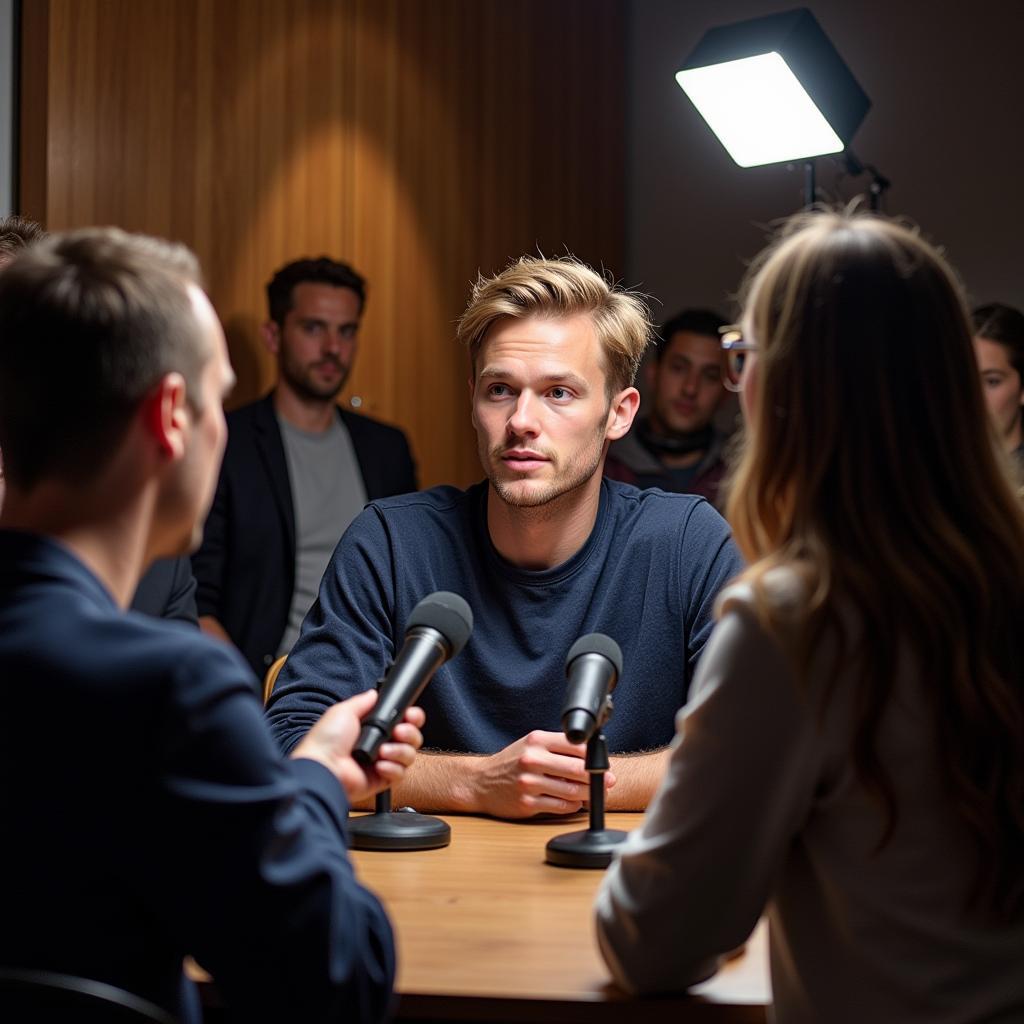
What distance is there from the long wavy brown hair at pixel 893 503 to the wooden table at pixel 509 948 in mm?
249

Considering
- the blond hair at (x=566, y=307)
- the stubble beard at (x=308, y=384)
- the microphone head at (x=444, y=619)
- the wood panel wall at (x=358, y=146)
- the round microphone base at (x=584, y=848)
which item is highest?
the wood panel wall at (x=358, y=146)

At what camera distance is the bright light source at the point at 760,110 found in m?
3.72

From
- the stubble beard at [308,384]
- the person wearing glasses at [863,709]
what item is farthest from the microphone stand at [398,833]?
the stubble beard at [308,384]

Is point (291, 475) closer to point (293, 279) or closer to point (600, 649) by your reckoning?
point (293, 279)

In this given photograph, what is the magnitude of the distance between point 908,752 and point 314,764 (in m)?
0.52

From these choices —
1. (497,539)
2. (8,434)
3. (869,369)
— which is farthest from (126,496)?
(497,539)

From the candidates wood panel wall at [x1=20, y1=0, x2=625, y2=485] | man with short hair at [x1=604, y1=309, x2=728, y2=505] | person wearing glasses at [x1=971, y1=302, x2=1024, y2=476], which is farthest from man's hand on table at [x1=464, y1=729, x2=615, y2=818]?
man with short hair at [x1=604, y1=309, x2=728, y2=505]

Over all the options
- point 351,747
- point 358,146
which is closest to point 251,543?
point 358,146

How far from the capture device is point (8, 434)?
113cm

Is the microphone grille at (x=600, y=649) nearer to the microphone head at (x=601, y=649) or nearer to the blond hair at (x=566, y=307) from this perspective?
the microphone head at (x=601, y=649)

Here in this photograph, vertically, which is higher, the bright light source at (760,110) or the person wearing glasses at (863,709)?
the bright light source at (760,110)

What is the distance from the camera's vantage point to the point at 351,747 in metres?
1.36

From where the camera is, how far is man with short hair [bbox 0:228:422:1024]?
1010 millimetres

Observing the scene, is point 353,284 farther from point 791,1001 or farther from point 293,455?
point 791,1001
